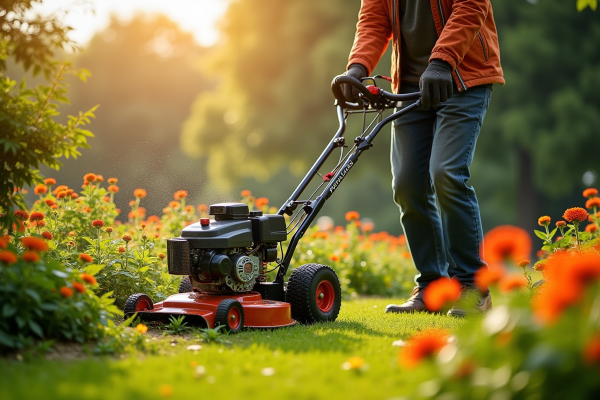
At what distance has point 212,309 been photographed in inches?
131

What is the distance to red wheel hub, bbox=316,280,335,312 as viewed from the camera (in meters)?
3.85

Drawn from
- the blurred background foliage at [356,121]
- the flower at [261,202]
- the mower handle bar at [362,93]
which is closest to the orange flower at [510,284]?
the mower handle bar at [362,93]

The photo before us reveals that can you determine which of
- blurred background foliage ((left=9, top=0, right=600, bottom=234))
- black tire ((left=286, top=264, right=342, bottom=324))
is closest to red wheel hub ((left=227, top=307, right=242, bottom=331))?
black tire ((left=286, top=264, right=342, bottom=324))

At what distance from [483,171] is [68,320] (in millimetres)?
Answer: 16137

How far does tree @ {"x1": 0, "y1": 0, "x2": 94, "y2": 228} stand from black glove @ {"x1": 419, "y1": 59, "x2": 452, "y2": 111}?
1.84m

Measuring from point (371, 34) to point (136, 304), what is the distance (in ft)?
7.65

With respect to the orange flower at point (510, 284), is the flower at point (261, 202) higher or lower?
higher

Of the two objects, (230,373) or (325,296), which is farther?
(325,296)

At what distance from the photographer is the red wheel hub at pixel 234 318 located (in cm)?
330

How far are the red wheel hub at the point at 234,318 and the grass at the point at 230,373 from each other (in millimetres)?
113

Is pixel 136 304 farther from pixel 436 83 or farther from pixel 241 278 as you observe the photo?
pixel 436 83

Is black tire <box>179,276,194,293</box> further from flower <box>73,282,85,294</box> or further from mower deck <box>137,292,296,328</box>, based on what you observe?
flower <box>73,282,85,294</box>

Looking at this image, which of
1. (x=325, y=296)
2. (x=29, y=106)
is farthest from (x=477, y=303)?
(x=29, y=106)

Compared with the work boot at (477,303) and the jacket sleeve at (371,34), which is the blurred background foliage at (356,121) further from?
the work boot at (477,303)
